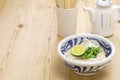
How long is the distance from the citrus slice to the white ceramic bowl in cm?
4

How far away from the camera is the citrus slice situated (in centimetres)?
89

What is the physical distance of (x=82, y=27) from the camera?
1173 millimetres

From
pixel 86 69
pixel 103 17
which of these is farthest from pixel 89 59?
pixel 103 17

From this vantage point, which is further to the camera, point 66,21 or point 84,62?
point 66,21

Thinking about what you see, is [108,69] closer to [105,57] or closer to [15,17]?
[105,57]

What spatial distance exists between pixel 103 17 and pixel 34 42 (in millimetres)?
298

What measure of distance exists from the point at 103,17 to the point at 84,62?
31 centimetres

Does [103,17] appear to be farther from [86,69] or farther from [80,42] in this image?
[86,69]

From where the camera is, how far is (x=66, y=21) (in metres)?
1.08

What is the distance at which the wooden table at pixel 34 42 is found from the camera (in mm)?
911

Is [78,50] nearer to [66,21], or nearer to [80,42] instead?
[80,42]

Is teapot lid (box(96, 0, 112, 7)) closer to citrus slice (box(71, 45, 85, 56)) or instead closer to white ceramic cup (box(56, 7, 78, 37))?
white ceramic cup (box(56, 7, 78, 37))

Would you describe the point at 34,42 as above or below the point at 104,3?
below

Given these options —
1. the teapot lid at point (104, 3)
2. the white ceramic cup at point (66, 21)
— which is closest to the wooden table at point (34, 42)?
the white ceramic cup at point (66, 21)
